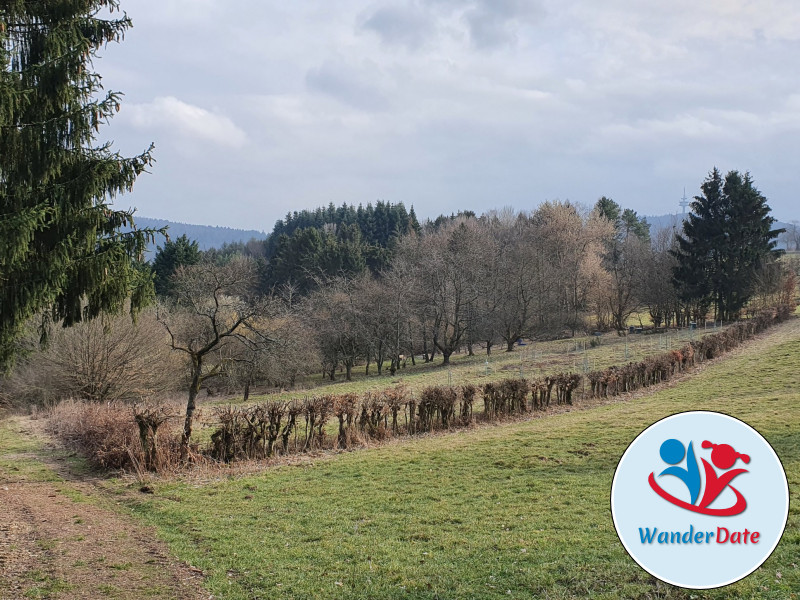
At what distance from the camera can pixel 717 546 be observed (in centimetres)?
434

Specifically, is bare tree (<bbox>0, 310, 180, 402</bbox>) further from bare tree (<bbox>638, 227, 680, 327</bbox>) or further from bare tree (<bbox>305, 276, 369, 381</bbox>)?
bare tree (<bbox>638, 227, 680, 327</bbox>)

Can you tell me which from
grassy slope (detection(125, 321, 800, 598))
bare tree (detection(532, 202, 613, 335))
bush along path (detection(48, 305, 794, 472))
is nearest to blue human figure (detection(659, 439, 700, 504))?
grassy slope (detection(125, 321, 800, 598))

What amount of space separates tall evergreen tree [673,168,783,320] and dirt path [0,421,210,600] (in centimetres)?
4880

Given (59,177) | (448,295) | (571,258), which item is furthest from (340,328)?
(59,177)

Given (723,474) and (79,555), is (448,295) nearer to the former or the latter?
(79,555)

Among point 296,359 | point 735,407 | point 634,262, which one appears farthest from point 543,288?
point 735,407

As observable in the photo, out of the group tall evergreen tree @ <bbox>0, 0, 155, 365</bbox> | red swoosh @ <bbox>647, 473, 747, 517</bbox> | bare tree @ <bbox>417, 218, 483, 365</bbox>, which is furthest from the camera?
bare tree @ <bbox>417, 218, 483, 365</bbox>

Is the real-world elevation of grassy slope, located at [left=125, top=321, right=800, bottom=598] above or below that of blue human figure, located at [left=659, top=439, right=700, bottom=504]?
below

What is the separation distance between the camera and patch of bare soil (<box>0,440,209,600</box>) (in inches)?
247

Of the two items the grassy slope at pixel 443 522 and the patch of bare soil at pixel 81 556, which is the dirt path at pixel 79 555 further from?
the grassy slope at pixel 443 522

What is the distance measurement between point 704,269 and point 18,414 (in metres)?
49.5

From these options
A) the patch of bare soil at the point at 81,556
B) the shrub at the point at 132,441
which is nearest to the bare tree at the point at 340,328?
the shrub at the point at 132,441

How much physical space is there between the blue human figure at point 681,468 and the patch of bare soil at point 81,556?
16.2 ft

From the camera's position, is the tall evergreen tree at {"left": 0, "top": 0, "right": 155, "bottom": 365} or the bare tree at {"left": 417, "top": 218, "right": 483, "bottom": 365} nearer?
the tall evergreen tree at {"left": 0, "top": 0, "right": 155, "bottom": 365}
